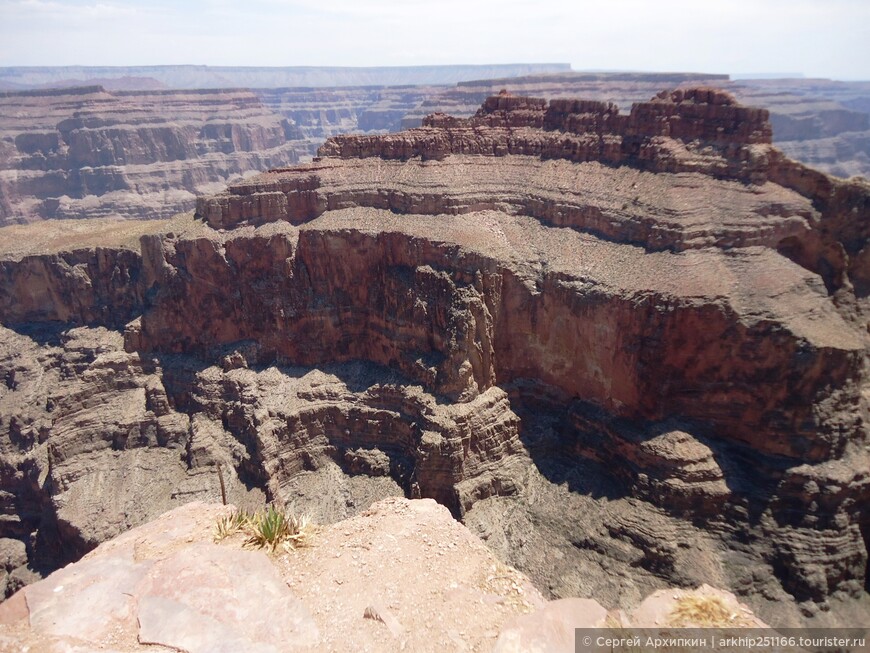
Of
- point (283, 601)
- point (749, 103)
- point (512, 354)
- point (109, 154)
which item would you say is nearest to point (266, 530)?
point (283, 601)

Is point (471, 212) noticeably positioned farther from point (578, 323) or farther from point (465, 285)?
point (578, 323)

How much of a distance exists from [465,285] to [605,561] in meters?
16.3

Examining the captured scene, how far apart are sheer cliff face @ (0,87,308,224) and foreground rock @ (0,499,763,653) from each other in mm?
98845

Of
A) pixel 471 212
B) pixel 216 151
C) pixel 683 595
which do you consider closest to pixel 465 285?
pixel 471 212

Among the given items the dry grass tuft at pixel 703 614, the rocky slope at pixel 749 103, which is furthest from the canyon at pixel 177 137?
the dry grass tuft at pixel 703 614

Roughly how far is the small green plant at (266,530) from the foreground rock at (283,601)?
10.5 inches

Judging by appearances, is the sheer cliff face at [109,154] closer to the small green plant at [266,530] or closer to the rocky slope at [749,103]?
the rocky slope at [749,103]

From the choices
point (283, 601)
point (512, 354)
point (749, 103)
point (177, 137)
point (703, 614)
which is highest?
point (749, 103)

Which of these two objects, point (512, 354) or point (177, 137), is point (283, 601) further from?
point (177, 137)

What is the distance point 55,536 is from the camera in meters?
34.3

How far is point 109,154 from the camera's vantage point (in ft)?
353

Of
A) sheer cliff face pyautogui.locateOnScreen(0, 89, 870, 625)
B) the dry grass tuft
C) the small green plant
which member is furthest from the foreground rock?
sheer cliff face pyautogui.locateOnScreen(0, 89, 870, 625)

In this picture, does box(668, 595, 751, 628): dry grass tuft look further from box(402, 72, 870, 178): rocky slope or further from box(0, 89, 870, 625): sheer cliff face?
box(402, 72, 870, 178): rocky slope

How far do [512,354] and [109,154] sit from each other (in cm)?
10286
